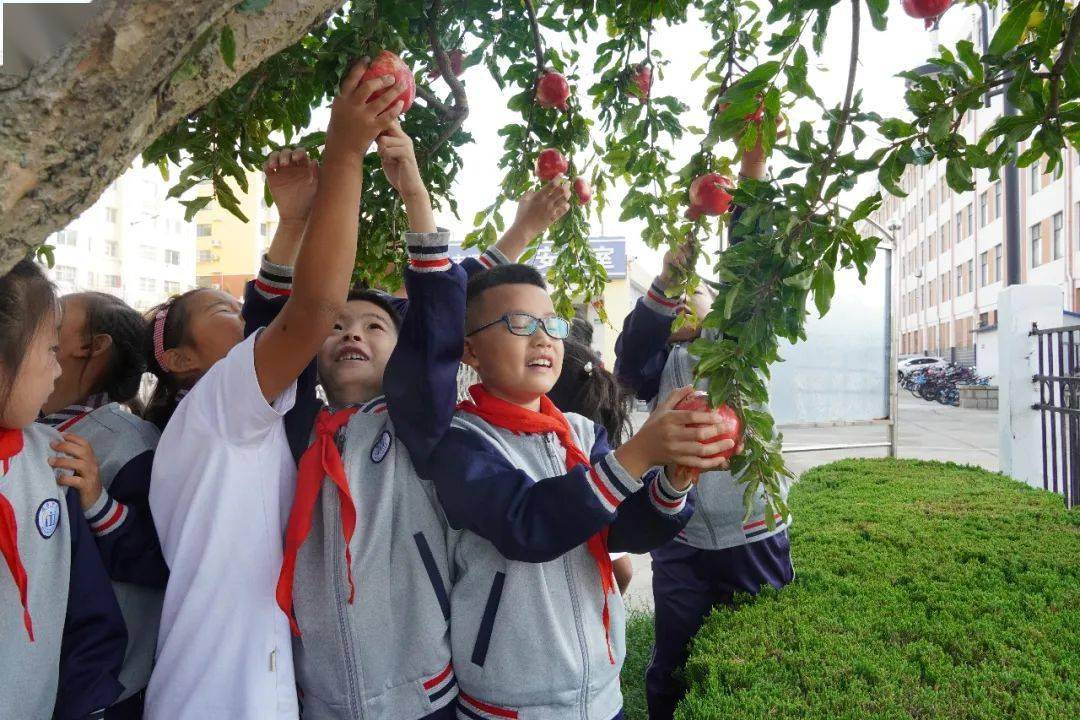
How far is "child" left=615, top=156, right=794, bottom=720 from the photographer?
218cm

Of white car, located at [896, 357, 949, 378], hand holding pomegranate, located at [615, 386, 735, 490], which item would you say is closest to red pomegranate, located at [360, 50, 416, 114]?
hand holding pomegranate, located at [615, 386, 735, 490]

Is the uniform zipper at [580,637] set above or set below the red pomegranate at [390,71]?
below

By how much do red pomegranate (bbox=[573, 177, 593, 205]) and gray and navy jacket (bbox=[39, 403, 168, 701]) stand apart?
1310 mm

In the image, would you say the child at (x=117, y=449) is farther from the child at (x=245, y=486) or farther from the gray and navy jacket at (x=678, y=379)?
the gray and navy jacket at (x=678, y=379)

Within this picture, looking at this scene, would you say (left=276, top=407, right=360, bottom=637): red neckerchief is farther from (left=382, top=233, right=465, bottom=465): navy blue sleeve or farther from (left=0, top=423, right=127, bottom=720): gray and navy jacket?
(left=0, top=423, right=127, bottom=720): gray and navy jacket

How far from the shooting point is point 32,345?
4.14ft

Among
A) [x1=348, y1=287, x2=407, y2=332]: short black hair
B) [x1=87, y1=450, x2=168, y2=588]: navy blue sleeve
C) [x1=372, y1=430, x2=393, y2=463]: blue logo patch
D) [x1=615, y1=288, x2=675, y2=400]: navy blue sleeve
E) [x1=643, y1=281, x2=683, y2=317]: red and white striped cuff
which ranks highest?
[x1=643, y1=281, x2=683, y2=317]: red and white striped cuff

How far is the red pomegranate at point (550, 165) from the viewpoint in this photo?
6.80 ft

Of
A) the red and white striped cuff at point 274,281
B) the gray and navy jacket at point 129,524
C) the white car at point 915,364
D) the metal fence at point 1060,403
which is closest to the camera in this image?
the gray and navy jacket at point 129,524

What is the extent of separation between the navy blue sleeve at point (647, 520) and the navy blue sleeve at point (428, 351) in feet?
1.29

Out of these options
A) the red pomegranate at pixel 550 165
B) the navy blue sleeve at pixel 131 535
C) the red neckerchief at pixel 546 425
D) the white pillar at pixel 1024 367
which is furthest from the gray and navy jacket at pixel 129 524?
the white pillar at pixel 1024 367

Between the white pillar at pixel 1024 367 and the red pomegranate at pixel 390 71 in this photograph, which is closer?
the red pomegranate at pixel 390 71

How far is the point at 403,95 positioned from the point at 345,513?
74 centimetres

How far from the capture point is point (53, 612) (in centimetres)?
122
